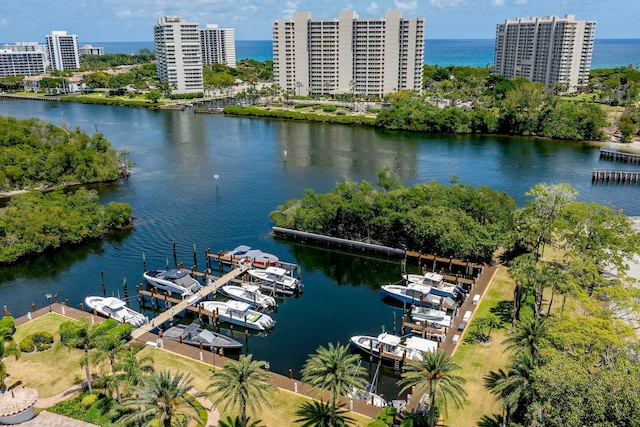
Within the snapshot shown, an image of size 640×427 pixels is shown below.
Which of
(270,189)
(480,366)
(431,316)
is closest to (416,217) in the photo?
(431,316)

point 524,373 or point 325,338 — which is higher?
point 524,373

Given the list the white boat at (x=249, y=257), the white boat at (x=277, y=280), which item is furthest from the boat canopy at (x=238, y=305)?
the white boat at (x=249, y=257)

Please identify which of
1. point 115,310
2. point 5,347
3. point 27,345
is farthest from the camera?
point 115,310

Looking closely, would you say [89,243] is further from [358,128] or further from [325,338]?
[358,128]

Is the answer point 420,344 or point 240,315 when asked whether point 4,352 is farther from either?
point 420,344

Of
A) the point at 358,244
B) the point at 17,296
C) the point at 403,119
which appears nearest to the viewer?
the point at 17,296

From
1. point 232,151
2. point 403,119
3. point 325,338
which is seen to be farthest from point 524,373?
point 403,119

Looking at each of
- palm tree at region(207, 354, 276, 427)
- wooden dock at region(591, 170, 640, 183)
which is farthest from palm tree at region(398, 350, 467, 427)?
wooden dock at region(591, 170, 640, 183)
